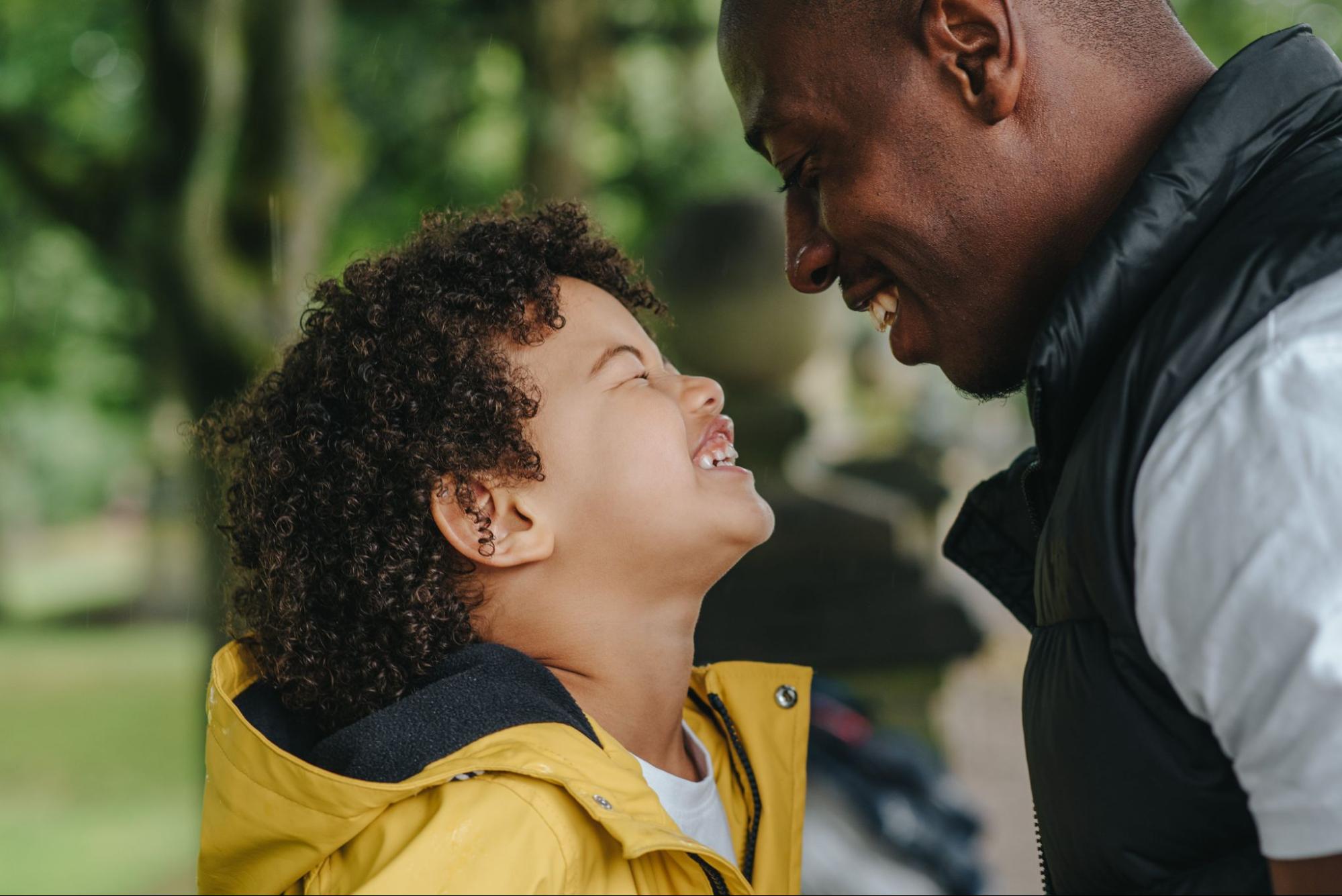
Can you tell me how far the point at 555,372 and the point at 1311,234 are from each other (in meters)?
1.28

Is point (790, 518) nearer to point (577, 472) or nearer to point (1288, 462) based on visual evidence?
point (577, 472)

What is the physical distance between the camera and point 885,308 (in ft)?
7.29

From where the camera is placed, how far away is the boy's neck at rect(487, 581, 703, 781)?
2.22 metres

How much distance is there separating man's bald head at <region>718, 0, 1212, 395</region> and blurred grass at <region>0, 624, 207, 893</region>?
4390 mm

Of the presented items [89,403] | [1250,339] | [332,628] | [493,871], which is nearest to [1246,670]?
[1250,339]

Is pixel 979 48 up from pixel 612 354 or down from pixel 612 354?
up

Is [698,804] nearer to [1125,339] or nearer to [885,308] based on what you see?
[885,308]

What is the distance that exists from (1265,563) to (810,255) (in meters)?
1.06

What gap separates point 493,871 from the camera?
170 cm

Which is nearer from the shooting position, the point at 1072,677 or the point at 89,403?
the point at 1072,677

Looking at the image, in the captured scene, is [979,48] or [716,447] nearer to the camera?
[979,48]

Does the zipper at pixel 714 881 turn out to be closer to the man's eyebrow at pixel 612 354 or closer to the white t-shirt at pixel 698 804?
the white t-shirt at pixel 698 804

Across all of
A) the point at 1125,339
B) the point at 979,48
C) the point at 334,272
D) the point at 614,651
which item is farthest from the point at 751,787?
the point at 334,272

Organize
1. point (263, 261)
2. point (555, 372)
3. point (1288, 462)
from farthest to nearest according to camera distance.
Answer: point (263, 261) < point (555, 372) < point (1288, 462)
